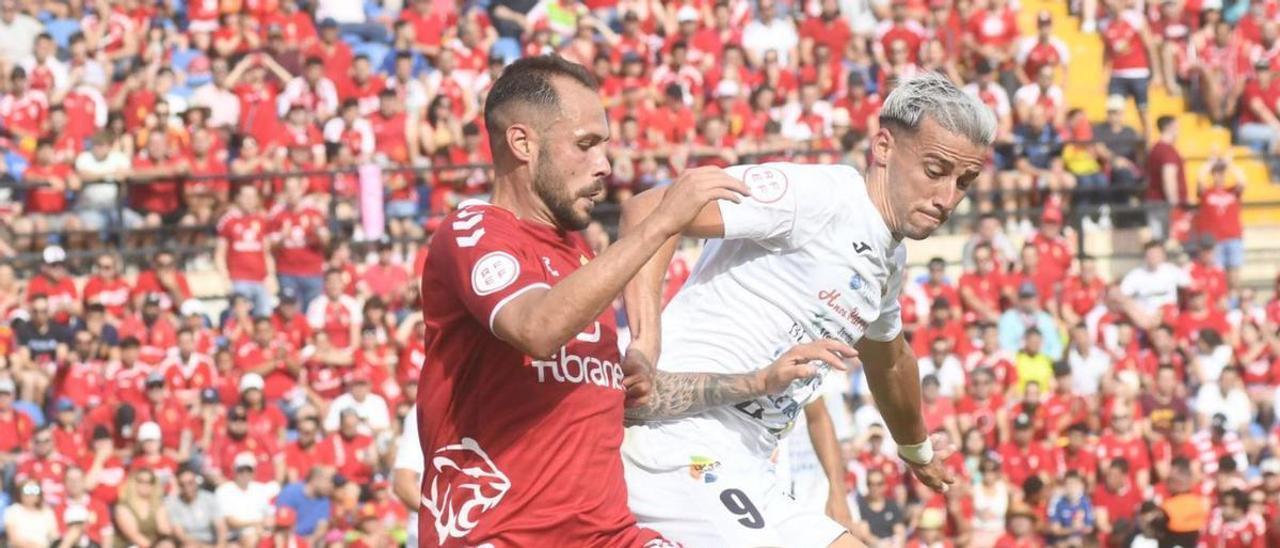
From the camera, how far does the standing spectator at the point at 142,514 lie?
1459 cm

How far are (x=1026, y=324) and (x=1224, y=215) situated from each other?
3.01m

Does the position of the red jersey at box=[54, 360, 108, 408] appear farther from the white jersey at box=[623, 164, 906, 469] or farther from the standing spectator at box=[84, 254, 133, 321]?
the white jersey at box=[623, 164, 906, 469]

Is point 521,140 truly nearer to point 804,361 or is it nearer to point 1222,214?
point 804,361

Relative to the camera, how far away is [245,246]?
1684 centimetres

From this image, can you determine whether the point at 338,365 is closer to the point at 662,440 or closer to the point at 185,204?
the point at 185,204

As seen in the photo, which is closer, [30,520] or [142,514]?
[30,520]

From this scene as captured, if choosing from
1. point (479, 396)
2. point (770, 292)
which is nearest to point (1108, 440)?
point (770, 292)

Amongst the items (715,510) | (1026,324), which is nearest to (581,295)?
(715,510)

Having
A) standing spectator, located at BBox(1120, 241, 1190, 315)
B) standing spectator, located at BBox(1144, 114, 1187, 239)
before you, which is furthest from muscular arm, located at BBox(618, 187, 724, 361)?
standing spectator, located at BBox(1144, 114, 1187, 239)

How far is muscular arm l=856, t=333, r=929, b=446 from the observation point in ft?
21.7

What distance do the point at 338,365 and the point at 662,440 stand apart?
10342mm

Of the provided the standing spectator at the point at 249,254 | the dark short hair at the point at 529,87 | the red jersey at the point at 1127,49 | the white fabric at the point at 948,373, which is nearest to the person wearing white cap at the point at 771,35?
the red jersey at the point at 1127,49

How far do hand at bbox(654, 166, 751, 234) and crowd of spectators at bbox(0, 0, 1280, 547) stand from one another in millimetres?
9592

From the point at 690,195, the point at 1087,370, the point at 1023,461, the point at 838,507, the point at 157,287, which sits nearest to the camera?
the point at 690,195
